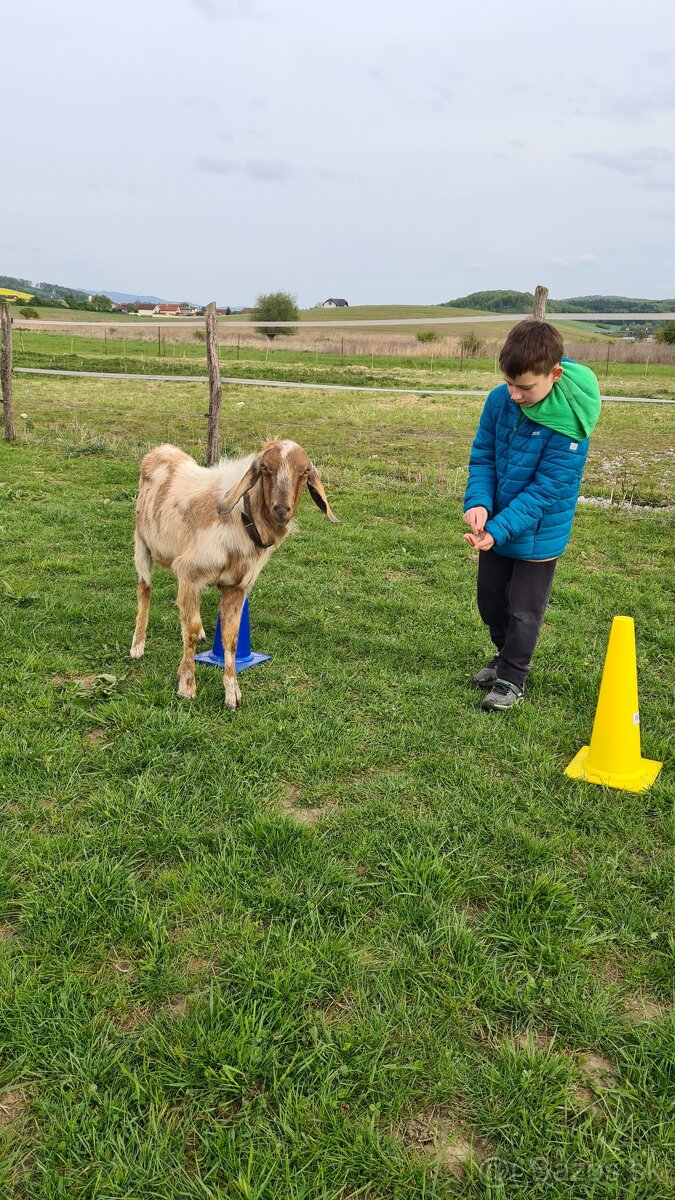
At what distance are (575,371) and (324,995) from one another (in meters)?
3.34

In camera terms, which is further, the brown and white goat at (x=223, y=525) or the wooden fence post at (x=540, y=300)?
the wooden fence post at (x=540, y=300)

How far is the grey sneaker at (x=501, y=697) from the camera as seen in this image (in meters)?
4.37

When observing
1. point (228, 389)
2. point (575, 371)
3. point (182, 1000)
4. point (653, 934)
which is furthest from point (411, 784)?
point (228, 389)

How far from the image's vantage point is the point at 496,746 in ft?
13.1

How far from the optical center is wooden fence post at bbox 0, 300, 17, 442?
12.2 m

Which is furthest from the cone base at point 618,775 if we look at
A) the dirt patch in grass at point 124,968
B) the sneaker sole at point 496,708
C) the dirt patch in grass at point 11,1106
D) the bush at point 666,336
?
the bush at point 666,336

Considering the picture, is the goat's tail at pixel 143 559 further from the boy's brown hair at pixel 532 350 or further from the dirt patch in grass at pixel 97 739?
the boy's brown hair at pixel 532 350

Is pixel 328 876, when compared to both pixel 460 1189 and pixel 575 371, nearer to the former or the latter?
A: pixel 460 1189

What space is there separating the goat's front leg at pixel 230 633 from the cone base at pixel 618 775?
197 cm

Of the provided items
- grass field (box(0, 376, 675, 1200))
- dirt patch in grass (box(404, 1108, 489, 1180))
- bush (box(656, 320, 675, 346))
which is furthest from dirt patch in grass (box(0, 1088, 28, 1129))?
bush (box(656, 320, 675, 346))

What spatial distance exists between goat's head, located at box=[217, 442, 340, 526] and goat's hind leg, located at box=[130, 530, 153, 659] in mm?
1202

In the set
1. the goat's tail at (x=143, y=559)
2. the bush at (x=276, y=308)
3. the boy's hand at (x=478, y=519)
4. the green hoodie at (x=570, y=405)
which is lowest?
the goat's tail at (x=143, y=559)

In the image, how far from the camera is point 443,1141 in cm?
200

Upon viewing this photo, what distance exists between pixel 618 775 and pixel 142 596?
127 inches
